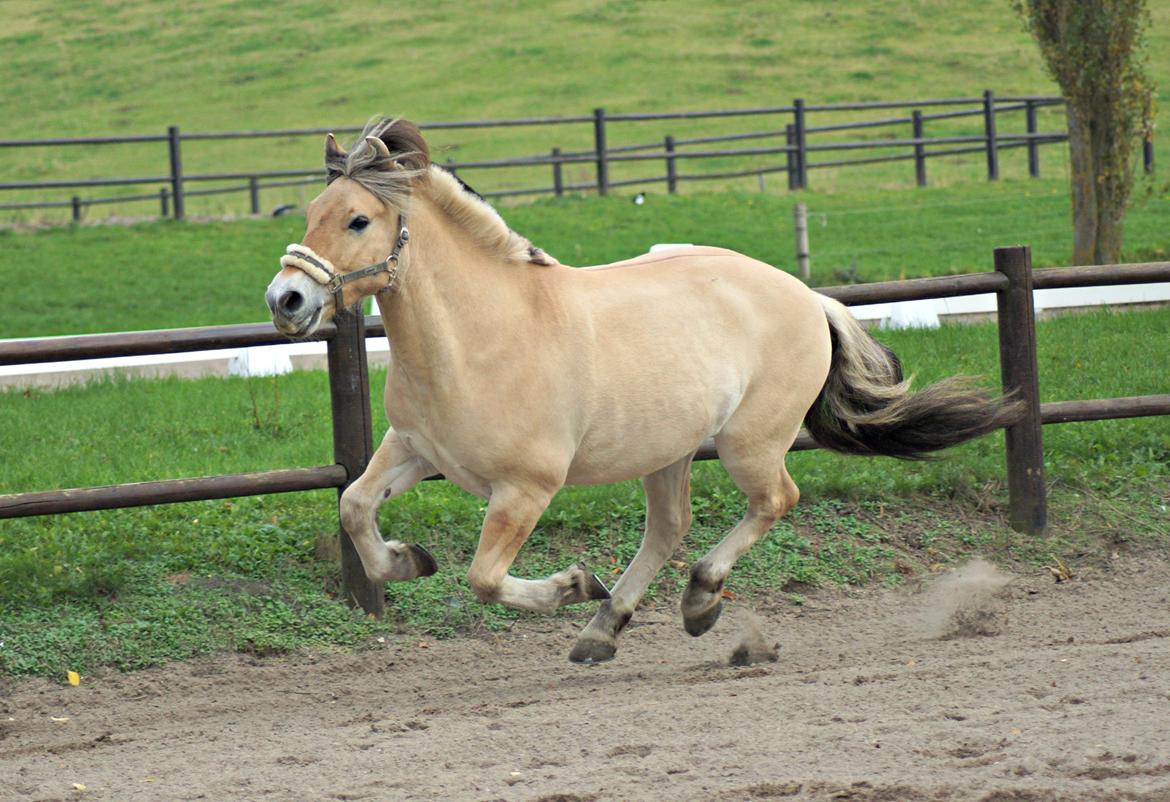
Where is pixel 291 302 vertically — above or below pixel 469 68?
below

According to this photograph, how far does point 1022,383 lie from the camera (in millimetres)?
6594

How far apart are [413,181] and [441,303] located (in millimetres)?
394

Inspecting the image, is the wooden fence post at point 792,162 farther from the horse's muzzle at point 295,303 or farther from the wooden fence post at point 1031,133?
the horse's muzzle at point 295,303

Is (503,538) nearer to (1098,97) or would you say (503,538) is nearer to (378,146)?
(378,146)

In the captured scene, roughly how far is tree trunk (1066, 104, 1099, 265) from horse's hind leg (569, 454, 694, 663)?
7188mm

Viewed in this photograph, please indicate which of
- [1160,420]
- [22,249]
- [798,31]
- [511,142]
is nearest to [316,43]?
[511,142]

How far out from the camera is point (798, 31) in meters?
38.2

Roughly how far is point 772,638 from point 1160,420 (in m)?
3.08

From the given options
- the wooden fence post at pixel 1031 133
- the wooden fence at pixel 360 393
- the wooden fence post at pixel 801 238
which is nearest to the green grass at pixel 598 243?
the wooden fence post at pixel 801 238

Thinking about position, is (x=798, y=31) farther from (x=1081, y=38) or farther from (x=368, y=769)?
(x=368, y=769)

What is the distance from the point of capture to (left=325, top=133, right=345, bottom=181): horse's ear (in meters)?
4.30

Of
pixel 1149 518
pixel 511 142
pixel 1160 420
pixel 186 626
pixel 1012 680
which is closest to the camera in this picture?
pixel 1012 680

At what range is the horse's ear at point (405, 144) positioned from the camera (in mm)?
4410

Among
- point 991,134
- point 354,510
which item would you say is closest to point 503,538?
point 354,510
